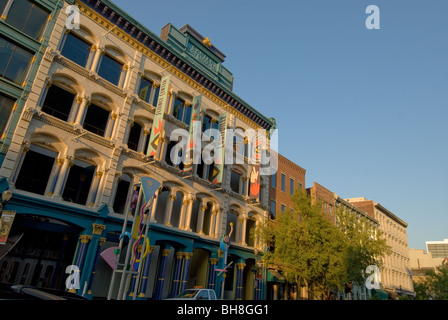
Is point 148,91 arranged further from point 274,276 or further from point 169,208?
point 274,276

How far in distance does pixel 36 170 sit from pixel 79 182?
2521 millimetres

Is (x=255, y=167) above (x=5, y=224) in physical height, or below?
above

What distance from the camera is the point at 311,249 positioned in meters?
24.5

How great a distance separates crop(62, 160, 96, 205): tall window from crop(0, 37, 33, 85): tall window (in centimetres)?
594

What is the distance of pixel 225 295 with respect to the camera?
2667 cm

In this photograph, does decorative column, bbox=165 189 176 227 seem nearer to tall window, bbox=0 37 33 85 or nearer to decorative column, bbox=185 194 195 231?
decorative column, bbox=185 194 195 231

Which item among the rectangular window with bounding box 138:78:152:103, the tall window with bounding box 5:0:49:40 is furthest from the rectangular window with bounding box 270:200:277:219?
the tall window with bounding box 5:0:49:40

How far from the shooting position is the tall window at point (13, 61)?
17.4 m

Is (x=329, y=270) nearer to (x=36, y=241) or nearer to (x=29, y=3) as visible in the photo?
(x=36, y=241)

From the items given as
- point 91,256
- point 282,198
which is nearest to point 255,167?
point 282,198

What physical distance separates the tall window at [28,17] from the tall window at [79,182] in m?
8.54

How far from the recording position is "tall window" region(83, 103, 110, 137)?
67.6 feet
